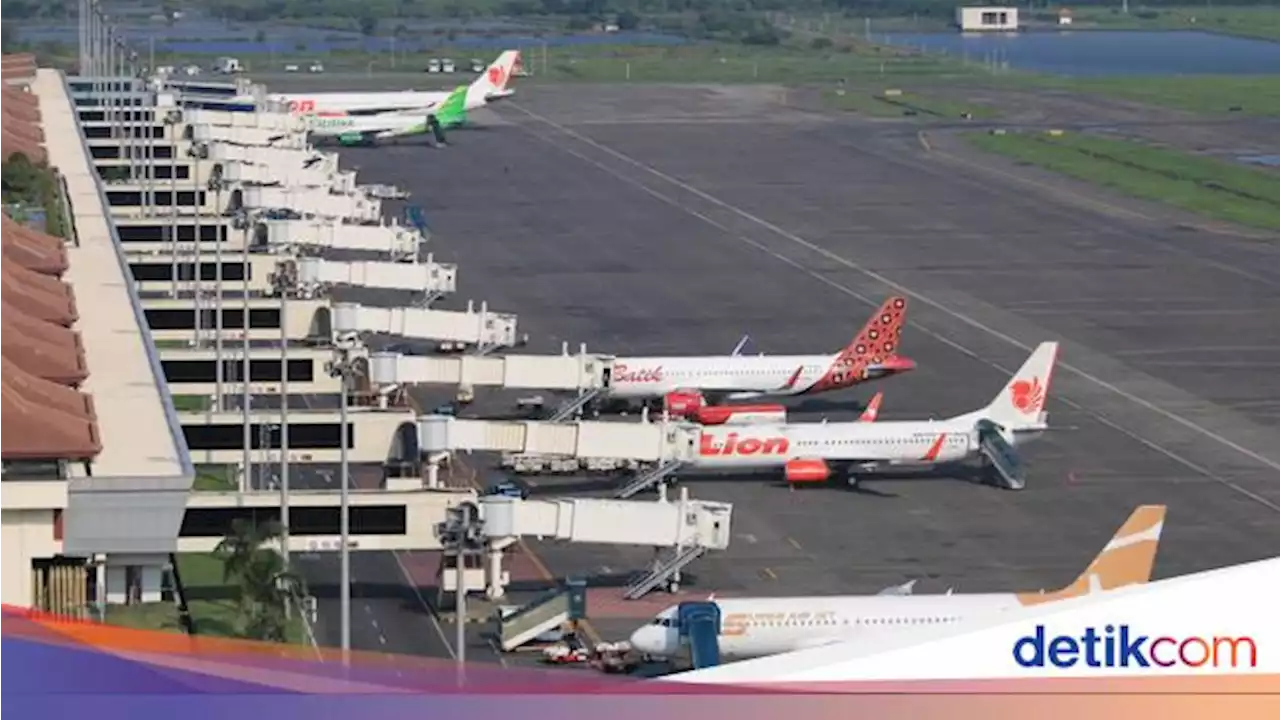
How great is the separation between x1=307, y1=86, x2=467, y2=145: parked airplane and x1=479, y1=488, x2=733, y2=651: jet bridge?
12843 centimetres

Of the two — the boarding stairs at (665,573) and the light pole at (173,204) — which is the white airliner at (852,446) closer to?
the boarding stairs at (665,573)

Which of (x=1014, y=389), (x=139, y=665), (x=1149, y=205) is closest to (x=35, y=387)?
(x=1014, y=389)

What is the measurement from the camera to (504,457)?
7488cm

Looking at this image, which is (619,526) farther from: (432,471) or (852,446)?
(852,446)

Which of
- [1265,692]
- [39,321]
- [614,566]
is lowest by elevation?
[614,566]

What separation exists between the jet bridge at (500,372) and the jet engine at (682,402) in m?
2.18

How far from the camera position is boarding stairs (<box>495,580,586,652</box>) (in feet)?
175

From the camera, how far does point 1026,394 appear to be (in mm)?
73875

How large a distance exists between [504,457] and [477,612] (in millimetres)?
18257

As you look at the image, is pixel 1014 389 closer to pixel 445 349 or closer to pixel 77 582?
pixel 445 349

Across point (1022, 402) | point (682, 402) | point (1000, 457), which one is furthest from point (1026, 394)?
point (682, 402)

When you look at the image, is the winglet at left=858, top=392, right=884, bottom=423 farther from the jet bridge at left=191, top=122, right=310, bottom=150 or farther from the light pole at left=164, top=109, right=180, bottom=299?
the jet bridge at left=191, top=122, right=310, bottom=150

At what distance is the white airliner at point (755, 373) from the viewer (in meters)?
83.7

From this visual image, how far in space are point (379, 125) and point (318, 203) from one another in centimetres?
6243
